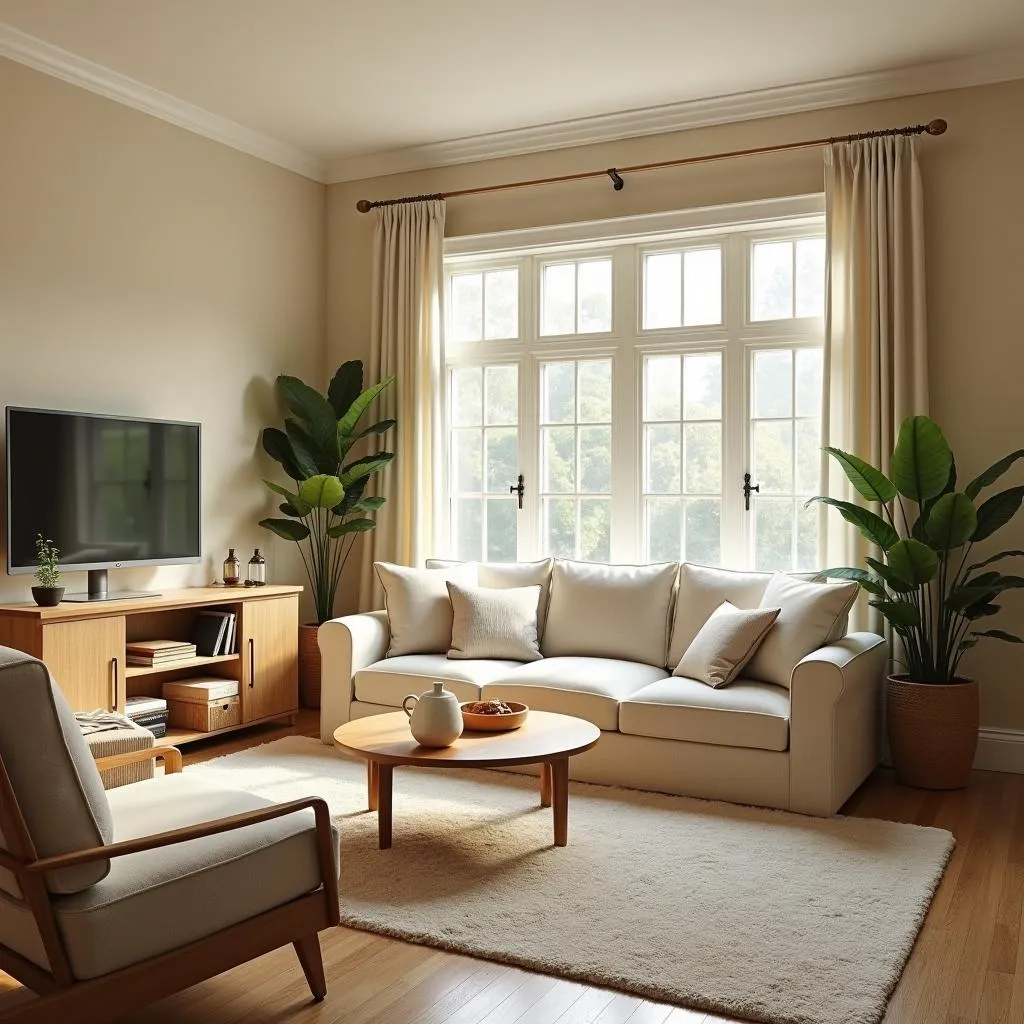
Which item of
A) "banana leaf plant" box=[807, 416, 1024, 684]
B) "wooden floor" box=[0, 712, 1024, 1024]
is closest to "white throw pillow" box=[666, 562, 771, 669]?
"banana leaf plant" box=[807, 416, 1024, 684]

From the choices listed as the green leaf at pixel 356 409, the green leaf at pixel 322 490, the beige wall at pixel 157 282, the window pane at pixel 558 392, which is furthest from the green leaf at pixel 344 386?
the window pane at pixel 558 392

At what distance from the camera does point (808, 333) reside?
16.3ft

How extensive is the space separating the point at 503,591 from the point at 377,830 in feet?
5.17

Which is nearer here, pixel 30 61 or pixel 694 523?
pixel 30 61

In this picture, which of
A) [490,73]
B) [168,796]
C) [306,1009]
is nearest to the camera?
[306,1009]

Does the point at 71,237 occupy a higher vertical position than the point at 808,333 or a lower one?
higher

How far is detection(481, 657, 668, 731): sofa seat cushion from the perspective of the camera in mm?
4172

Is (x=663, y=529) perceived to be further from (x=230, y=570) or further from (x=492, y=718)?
(x=230, y=570)

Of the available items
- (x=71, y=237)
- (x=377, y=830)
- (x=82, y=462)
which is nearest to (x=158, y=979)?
(x=377, y=830)

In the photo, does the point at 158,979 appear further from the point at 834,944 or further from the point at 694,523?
the point at 694,523

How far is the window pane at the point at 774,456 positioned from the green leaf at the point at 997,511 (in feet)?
3.27

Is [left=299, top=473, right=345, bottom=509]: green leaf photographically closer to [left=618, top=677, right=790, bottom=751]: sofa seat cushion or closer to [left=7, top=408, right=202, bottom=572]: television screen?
[left=7, top=408, right=202, bottom=572]: television screen

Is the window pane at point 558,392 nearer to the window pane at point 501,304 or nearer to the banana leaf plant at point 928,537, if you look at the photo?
the window pane at point 501,304

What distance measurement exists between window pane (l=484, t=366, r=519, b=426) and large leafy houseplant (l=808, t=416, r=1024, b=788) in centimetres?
203
